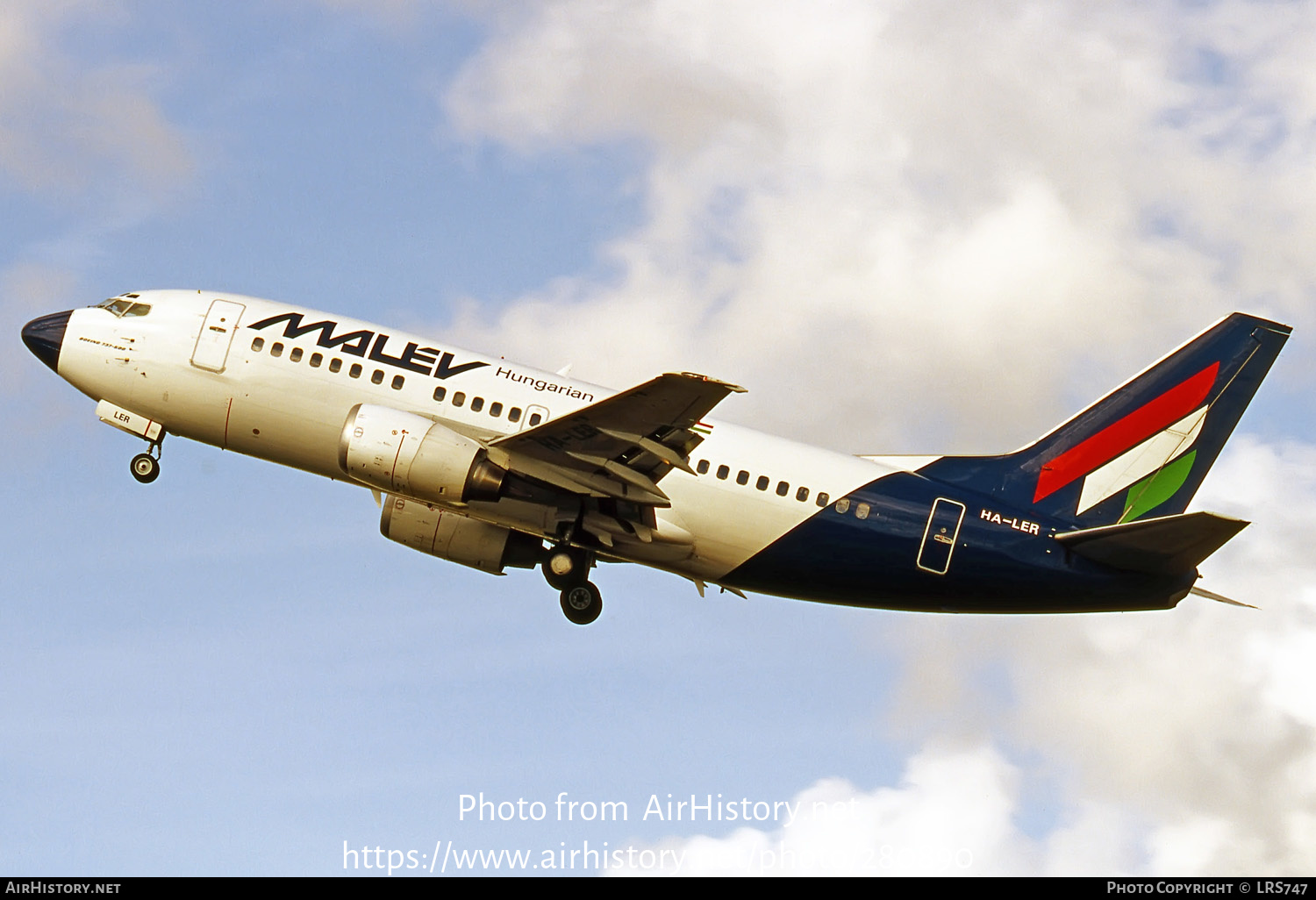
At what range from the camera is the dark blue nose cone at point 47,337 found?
111 ft

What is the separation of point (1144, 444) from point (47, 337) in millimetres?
25715

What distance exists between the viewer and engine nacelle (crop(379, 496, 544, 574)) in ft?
113

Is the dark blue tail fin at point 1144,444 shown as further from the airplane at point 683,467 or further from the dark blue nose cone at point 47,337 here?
the dark blue nose cone at point 47,337

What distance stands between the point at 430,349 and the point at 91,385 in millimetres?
8158

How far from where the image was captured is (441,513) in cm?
3428

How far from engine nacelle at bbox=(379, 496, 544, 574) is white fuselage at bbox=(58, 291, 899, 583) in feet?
7.29

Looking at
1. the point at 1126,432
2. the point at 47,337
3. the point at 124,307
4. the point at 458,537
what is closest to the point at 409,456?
the point at 458,537

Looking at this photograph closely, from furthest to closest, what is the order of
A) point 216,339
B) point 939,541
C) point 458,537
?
point 458,537, point 216,339, point 939,541

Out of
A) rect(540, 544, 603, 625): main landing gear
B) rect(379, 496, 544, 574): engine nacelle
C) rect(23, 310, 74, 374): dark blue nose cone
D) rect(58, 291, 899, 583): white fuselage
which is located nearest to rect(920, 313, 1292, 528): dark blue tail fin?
rect(58, 291, 899, 583): white fuselage

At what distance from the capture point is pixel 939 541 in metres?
31.4

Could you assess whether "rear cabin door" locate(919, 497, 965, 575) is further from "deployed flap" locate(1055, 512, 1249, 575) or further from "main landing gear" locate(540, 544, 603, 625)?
"main landing gear" locate(540, 544, 603, 625)

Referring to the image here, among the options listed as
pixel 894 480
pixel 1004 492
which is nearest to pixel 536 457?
pixel 894 480

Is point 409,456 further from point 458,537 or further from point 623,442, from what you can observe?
point 458,537

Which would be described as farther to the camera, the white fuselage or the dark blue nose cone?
the dark blue nose cone
